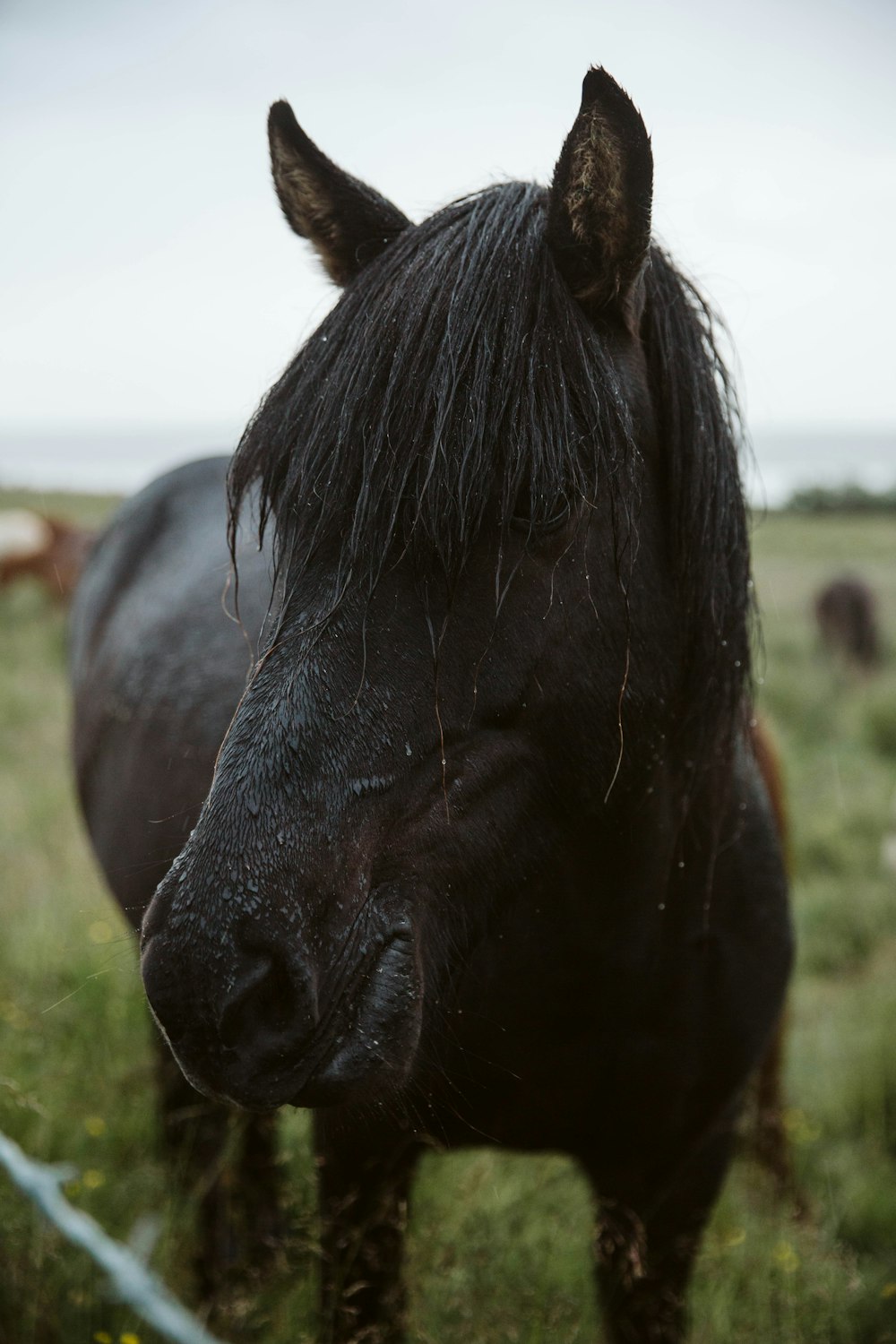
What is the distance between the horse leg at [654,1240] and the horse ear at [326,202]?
6.64 ft

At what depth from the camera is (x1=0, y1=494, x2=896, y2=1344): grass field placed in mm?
2336

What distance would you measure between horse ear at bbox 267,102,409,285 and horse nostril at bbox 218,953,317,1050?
1245 mm

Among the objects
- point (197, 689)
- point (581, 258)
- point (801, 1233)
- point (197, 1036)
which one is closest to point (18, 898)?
point (197, 689)

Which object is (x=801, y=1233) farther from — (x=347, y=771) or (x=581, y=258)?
(x=581, y=258)

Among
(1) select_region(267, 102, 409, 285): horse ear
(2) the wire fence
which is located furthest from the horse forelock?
(2) the wire fence

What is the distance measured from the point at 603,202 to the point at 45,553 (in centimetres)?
Result: 1558

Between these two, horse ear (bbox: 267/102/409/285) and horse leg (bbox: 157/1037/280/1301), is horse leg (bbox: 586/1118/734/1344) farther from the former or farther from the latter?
horse ear (bbox: 267/102/409/285)

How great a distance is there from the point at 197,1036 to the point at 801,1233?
2588mm

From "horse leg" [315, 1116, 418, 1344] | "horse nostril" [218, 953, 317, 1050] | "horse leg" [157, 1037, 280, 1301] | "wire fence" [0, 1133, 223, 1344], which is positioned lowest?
"horse leg" [157, 1037, 280, 1301]

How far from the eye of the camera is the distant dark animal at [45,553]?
14.8m

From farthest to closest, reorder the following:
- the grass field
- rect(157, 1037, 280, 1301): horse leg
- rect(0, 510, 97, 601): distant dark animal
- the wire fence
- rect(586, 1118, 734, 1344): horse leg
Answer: rect(0, 510, 97, 601): distant dark animal → rect(157, 1037, 280, 1301): horse leg → the grass field → rect(586, 1118, 734, 1344): horse leg → the wire fence

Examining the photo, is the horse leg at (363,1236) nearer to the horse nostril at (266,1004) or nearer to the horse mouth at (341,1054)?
the horse mouth at (341,1054)

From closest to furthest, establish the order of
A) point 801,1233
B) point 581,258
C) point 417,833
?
point 417,833, point 581,258, point 801,1233

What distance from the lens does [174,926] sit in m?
1.13
